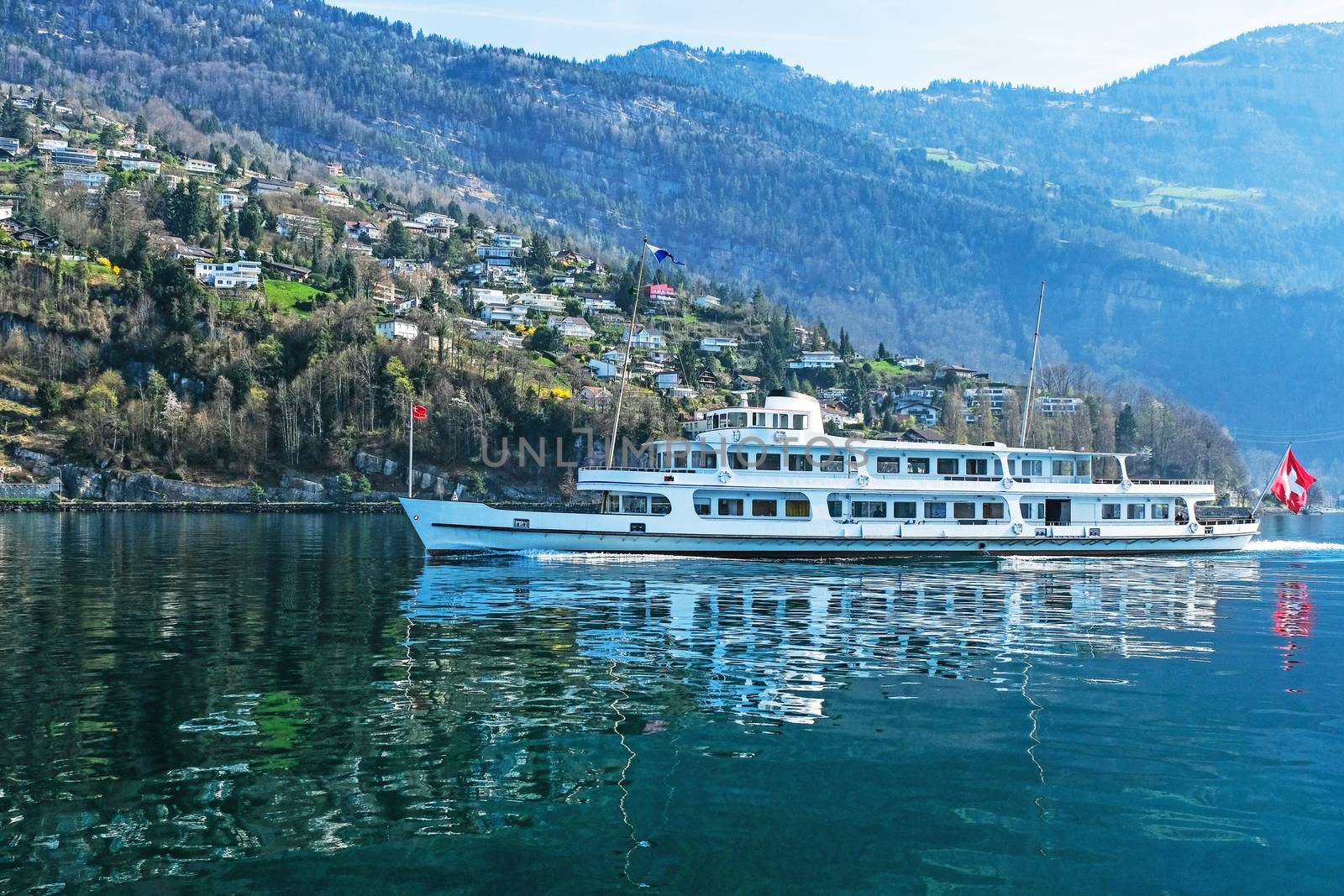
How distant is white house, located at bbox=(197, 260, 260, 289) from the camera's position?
145m

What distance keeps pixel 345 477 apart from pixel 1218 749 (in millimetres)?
102157

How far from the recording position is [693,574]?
40625 millimetres

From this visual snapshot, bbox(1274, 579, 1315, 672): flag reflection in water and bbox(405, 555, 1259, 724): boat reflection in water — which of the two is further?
bbox(1274, 579, 1315, 672): flag reflection in water

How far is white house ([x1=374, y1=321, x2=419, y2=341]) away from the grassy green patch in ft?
30.2

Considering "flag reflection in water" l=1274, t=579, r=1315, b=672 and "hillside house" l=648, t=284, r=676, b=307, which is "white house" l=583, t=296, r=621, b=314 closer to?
"hillside house" l=648, t=284, r=676, b=307

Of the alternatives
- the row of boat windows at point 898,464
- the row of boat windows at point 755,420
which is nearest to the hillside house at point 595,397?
the row of boat windows at point 898,464

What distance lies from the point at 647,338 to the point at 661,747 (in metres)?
155

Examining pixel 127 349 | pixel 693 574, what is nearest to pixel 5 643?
pixel 693 574

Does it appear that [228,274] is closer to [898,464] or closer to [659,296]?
[659,296]

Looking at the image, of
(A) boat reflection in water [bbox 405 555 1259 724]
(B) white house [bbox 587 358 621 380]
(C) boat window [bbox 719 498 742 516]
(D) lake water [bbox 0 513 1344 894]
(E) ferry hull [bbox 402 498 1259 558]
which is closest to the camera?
(D) lake water [bbox 0 513 1344 894]

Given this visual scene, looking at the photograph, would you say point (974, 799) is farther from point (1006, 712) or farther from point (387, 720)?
point (387, 720)

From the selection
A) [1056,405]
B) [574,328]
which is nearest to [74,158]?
[574,328]

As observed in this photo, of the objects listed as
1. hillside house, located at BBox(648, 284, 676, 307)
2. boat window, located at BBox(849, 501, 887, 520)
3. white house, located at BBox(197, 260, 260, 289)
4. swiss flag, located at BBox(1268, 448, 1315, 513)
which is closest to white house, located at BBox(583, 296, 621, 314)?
hillside house, located at BBox(648, 284, 676, 307)

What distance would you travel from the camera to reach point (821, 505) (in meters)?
47.4
